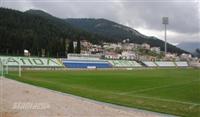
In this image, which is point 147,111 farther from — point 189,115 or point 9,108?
point 9,108

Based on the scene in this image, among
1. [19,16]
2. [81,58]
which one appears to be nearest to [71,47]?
[81,58]

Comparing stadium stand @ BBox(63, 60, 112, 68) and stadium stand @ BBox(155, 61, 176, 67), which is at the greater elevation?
stadium stand @ BBox(63, 60, 112, 68)

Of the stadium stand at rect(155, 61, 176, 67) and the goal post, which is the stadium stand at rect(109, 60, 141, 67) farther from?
the goal post

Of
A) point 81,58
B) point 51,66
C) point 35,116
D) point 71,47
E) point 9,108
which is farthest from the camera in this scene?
point 71,47

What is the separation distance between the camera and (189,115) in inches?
558

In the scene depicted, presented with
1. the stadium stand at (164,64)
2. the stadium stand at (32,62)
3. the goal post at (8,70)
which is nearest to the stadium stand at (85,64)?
the stadium stand at (32,62)

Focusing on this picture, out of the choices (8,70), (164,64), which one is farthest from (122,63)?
(8,70)

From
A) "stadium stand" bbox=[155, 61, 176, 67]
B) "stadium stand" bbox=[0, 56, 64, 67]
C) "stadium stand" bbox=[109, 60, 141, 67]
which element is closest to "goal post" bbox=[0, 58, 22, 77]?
"stadium stand" bbox=[0, 56, 64, 67]

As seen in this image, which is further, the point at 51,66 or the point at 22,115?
the point at 51,66

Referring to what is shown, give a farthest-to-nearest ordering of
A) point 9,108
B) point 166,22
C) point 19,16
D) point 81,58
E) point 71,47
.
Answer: point 19,16, point 71,47, point 166,22, point 81,58, point 9,108

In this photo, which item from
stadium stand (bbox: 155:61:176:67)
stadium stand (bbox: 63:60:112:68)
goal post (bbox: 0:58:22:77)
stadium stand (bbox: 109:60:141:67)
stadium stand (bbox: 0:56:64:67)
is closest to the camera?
goal post (bbox: 0:58:22:77)

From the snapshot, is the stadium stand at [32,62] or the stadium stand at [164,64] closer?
the stadium stand at [32,62]

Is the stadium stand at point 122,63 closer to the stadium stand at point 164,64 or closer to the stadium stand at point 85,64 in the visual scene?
the stadium stand at point 85,64

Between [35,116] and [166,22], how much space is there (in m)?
117
